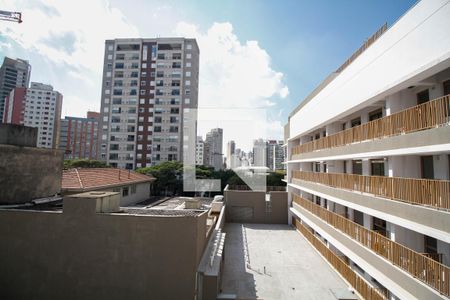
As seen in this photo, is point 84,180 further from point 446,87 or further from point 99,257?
point 446,87

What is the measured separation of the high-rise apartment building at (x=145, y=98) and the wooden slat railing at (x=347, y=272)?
33.8 m

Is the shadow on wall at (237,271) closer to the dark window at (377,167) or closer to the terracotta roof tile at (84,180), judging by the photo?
the dark window at (377,167)

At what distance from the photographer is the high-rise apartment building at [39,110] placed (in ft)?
230

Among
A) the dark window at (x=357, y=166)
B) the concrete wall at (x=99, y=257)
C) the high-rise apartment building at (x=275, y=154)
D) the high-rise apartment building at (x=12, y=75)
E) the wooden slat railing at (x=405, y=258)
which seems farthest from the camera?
the high-rise apartment building at (x=12, y=75)

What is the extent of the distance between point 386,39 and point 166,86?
140 ft

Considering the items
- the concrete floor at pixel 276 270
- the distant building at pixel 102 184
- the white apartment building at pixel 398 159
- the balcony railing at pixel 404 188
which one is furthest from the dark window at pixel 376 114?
the distant building at pixel 102 184

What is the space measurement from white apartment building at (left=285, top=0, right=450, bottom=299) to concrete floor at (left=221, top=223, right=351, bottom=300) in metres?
1.01

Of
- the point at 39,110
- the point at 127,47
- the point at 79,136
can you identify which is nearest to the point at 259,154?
the point at 127,47

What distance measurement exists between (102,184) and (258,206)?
39.0 ft

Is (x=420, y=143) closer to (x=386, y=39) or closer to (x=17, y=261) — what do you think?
(x=386, y=39)

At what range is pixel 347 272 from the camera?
31.4 ft

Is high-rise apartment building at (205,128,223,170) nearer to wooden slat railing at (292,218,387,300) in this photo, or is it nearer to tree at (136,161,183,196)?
tree at (136,161,183,196)

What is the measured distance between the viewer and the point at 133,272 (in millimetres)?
7219

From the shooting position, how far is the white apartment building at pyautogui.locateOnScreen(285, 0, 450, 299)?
5273 mm
